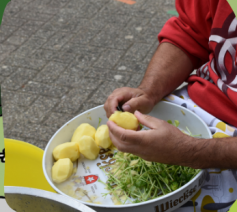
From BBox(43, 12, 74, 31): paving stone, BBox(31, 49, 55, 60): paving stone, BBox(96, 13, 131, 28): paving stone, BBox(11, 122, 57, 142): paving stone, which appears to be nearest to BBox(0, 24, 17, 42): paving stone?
BBox(43, 12, 74, 31): paving stone

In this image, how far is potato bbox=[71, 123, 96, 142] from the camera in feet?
4.16

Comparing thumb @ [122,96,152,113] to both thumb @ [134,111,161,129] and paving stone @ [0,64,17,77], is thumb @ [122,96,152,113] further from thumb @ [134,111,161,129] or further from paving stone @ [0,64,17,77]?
paving stone @ [0,64,17,77]

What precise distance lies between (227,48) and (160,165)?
532 millimetres

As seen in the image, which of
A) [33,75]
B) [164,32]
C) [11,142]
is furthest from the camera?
[33,75]

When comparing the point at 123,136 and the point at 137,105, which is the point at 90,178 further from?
the point at 137,105

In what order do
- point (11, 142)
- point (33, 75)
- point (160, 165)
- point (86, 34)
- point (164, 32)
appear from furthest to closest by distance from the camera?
point (86, 34)
point (33, 75)
point (164, 32)
point (11, 142)
point (160, 165)

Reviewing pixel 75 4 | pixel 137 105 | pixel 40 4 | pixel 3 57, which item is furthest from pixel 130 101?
pixel 40 4

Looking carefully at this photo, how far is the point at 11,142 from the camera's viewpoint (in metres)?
1.32

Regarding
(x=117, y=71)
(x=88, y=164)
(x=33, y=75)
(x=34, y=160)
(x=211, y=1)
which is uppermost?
(x=211, y=1)

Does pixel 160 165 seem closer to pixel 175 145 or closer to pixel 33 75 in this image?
pixel 175 145

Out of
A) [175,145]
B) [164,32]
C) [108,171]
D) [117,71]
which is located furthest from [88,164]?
[117,71]

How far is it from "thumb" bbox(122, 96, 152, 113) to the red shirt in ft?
0.71

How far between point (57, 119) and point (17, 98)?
0.49m

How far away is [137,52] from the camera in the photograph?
125 inches
